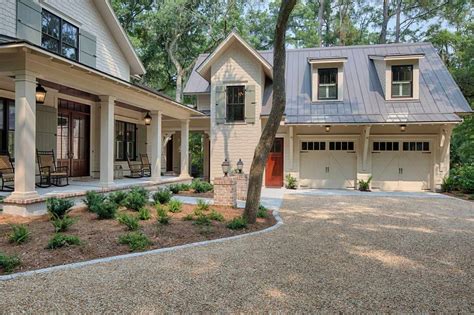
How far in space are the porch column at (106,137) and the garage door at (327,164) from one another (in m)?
8.76

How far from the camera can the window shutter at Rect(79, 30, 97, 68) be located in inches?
401

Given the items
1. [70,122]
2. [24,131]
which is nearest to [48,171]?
[70,122]

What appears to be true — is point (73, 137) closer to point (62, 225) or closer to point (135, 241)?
point (62, 225)

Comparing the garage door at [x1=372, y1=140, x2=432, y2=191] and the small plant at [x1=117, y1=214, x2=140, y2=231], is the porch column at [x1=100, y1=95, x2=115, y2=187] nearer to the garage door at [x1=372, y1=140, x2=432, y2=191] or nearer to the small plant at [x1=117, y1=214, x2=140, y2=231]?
the small plant at [x1=117, y1=214, x2=140, y2=231]

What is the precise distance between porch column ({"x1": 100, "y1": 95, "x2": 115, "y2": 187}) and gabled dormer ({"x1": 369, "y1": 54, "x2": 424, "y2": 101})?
37.8 ft

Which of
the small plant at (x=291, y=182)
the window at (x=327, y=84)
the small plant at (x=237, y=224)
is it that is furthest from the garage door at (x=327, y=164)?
the small plant at (x=237, y=224)

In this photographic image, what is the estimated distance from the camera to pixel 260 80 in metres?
14.4

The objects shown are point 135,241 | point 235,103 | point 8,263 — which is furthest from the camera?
point 235,103

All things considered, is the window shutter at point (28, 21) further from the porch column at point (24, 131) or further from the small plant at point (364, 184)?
the small plant at point (364, 184)

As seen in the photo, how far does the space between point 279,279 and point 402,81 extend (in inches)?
527

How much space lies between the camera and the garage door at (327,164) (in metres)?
14.4

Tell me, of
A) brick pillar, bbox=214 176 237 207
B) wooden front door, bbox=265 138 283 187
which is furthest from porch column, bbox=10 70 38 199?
wooden front door, bbox=265 138 283 187

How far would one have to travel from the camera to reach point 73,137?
1088cm

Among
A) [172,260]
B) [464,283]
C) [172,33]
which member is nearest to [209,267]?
[172,260]
